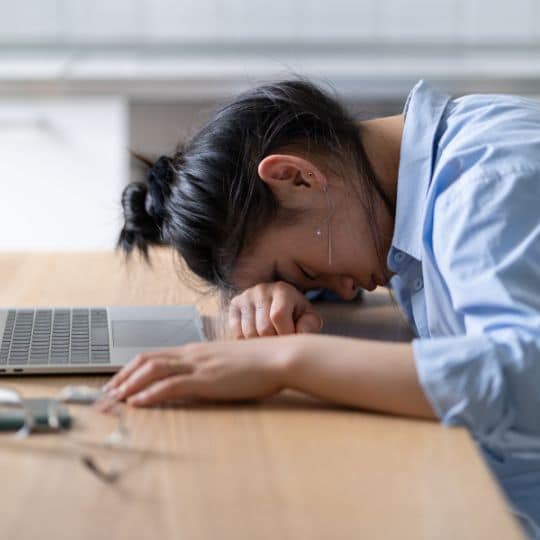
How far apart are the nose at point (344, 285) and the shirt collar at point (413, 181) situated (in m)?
0.05

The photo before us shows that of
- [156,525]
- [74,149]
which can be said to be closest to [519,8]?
[74,149]

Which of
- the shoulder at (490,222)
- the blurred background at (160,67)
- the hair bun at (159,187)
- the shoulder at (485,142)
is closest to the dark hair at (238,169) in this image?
the hair bun at (159,187)

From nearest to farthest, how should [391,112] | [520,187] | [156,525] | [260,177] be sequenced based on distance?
1. [156,525]
2. [520,187]
3. [260,177]
4. [391,112]

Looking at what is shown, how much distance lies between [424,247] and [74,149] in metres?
1.73

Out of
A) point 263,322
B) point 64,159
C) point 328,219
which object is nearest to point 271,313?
point 263,322

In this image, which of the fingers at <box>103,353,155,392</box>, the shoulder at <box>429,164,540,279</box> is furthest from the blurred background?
the fingers at <box>103,353,155,392</box>

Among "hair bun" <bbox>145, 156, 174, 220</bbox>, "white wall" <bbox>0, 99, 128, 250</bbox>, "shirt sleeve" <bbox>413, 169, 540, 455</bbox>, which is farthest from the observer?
"white wall" <bbox>0, 99, 128, 250</bbox>

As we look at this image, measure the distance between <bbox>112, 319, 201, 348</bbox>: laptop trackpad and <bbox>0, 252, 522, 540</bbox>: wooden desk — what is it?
0.15 meters

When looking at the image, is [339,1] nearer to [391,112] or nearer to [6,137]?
[391,112]

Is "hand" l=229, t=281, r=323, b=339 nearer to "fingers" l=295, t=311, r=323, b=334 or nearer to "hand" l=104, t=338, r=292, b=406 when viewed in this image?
"fingers" l=295, t=311, r=323, b=334

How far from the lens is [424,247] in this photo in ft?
3.41

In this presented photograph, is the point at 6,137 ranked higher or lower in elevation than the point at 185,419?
lower

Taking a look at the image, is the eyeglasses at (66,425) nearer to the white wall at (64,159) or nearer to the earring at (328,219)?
the earring at (328,219)

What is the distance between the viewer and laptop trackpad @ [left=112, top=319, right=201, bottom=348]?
1.04 meters
